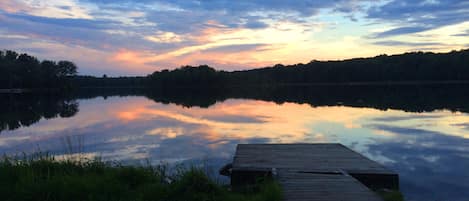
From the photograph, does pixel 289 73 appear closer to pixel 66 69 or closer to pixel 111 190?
pixel 66 69

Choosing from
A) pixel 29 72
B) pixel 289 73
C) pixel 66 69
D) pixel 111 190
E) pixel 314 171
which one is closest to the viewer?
pixel 111 190

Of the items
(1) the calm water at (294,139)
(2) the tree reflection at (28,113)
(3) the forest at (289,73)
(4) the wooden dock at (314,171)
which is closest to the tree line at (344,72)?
(3) the forest at (289,73)

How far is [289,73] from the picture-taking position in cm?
12525

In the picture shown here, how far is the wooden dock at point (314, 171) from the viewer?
21.8 ft

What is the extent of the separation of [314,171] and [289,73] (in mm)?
117966

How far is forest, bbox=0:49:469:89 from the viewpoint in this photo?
96.4 m

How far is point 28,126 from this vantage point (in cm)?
2241

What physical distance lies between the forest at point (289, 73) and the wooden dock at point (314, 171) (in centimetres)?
9279

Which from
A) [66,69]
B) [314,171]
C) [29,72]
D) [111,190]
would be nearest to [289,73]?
[66,69]

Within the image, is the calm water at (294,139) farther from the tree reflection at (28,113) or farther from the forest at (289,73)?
the forest at (289,73)

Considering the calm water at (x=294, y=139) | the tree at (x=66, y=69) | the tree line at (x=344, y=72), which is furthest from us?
the tree at (x=66, y=69)

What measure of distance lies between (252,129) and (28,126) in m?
11.7

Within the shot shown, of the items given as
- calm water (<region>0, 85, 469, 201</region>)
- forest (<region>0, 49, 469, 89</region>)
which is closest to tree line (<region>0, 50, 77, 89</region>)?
forest (<region>0, 49, 469, 89</region>)

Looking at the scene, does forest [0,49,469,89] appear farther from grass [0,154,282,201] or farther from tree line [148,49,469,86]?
grass [0,154,282,201]
